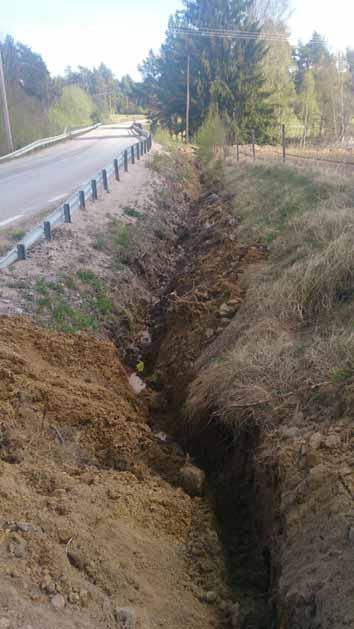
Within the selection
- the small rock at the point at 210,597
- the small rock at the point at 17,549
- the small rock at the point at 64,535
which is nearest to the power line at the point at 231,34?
the small rock at the point at 210,597

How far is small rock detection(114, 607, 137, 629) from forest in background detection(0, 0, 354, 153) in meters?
32.3

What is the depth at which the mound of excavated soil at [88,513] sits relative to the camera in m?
2.79

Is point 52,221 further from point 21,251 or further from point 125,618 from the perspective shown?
point 125,618

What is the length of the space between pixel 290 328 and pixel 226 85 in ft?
128

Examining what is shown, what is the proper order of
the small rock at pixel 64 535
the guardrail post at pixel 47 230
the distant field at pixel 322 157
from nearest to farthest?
the small rock at pixel 64 535
the guardrail post at pixel 47 230
the distant field at pixel 322 157

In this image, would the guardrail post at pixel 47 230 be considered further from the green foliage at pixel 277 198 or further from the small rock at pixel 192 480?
the small rock at pixel 192 480

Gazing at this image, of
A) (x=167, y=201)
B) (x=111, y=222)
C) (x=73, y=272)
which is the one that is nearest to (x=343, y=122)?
(x=167, y=201)

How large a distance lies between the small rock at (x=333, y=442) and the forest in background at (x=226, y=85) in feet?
104

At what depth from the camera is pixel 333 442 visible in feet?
12.7

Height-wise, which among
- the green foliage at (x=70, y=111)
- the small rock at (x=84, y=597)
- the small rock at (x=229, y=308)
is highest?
the green foliage at (x=70, y=111)

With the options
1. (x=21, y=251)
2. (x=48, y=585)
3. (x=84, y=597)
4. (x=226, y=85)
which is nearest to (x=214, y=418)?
(x=84, y=597)

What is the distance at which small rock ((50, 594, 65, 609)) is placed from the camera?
2.63m

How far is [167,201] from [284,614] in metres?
12.9

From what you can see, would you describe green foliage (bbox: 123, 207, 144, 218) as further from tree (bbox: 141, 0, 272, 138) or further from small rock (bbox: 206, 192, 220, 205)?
tree (bbox: 141, 0, 272, 138)
